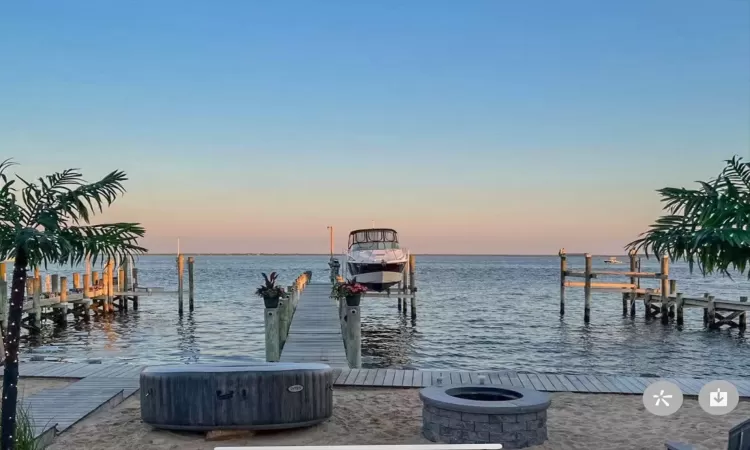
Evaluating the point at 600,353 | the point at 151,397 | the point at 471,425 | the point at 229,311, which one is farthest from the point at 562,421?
the point at 229,311

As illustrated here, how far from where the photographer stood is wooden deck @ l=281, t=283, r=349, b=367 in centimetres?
1252

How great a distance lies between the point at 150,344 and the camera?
23.1 metres

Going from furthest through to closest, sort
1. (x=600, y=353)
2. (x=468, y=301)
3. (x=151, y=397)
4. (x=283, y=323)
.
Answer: (x=468, y=301) → (x=600, y=353) → (x=283, y=323) → (x=151, y=397)

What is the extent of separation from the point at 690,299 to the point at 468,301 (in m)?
17.7

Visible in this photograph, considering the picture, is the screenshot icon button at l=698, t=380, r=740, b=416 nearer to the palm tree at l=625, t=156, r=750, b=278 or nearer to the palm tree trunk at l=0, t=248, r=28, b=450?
the palm tree at l=625, t=156, r=750, b=278

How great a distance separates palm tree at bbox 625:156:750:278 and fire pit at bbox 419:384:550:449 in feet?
7.06

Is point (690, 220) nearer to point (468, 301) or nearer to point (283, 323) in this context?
point (283, 323)

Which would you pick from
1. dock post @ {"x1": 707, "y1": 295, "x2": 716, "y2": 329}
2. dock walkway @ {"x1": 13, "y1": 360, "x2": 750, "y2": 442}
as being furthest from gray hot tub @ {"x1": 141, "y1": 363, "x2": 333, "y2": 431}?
dock post @ {"x1": 707, "y1": 295, "x2": 716, "y2": 329}

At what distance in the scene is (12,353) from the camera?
4965mm

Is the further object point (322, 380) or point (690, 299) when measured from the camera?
point (690, 299)

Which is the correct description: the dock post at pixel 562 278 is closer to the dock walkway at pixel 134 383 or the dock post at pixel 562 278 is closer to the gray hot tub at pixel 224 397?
the dock walkway at pixel 134 383

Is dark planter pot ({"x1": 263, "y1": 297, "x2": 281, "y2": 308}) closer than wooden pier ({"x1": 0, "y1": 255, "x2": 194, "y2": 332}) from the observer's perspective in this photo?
Yes

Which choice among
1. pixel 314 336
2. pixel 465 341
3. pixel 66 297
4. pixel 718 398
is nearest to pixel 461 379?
pixel 718 398

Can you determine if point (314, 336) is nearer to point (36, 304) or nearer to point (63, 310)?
point (36, 304)
